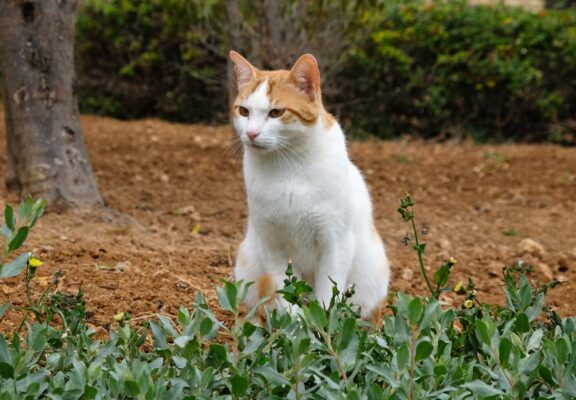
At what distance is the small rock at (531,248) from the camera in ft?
18.3

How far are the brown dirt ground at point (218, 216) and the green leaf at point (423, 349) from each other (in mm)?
1595

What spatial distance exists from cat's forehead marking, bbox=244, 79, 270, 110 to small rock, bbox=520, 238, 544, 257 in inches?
108

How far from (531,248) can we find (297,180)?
266 cm

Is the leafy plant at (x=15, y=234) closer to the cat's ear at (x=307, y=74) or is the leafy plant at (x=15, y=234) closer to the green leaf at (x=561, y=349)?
the cat's ear at (x=307, y=74)

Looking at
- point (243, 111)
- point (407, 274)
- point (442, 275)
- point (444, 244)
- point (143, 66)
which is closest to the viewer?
point (442, 275)

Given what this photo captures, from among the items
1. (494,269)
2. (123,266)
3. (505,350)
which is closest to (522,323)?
(505,350)

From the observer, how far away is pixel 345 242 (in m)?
3.55

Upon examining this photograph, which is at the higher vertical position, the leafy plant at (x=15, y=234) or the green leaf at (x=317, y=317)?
the leafy plant at (x=15, y=234)

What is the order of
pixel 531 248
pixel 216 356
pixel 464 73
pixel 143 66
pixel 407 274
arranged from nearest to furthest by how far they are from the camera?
1. pixel 216 356
2. pixel 407 274
3. pixel 531 248
4. pixel 464 73
5. pixel 143 66

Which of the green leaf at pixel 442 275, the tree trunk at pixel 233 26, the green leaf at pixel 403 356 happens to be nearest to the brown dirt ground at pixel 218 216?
the tree trunk at pixel 233 26

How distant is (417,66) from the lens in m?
9.70

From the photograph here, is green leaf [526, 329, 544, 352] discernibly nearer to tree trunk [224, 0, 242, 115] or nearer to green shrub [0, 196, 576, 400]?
green shrub [0, 196, 576, 400]

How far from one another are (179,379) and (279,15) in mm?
5567

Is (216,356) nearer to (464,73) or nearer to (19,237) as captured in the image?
(19,237)
